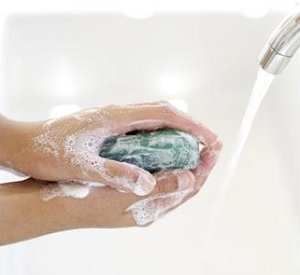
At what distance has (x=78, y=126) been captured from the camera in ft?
2.53

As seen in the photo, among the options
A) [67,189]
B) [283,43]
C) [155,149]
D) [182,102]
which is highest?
[283,43]

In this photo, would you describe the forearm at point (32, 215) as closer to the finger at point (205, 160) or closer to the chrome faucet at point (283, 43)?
the finger at point (205, 160)

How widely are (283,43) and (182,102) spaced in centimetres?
69

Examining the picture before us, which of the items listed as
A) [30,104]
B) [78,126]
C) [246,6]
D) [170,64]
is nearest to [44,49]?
[30,104]

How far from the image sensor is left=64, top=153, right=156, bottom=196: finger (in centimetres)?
72

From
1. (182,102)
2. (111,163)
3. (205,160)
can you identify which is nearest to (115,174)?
(111,163)

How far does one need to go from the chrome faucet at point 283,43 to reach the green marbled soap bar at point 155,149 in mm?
139

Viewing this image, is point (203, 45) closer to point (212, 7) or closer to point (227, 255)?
point (212, 7)

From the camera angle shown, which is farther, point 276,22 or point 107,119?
point 276,22

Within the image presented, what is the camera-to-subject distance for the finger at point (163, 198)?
29.4 inches

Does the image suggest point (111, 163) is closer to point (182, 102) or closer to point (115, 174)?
point (115, 174)

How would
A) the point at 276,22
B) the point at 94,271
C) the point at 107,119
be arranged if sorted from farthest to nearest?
the point at 276,22, the point at 94,271, the point at 107,119

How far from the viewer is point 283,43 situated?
2.32 feet

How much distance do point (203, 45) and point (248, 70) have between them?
13 centimetres
